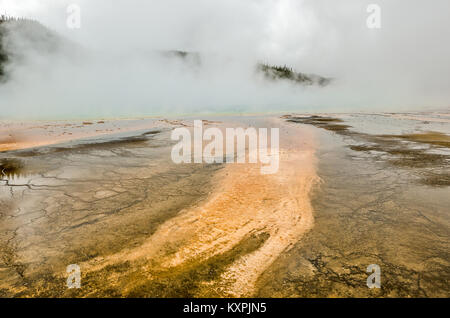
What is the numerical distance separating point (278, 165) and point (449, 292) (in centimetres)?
386

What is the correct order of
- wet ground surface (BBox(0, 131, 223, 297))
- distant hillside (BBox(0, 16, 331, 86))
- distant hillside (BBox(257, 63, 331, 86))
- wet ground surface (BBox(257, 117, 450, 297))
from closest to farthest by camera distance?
wet ground surface (BBox(257, 117, 450, 297)), wet ground surface (BBox(0, 131, 223, 297)), distant hillside (BBox(0, 16, 331, 86)), distant hillside (BBox(257, 63, 331, 86))

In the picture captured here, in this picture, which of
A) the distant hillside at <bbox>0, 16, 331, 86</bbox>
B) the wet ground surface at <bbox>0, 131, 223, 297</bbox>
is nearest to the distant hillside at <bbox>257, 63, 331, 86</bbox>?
the distant hillside at <bbox>0, 16, 331, 86</bbox>

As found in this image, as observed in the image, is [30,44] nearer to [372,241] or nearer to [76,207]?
[76,207]

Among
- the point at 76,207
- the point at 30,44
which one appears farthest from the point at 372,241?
the point at 30,44

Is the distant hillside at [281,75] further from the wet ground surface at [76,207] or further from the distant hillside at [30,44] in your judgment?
the wet ground surface at [76,207]

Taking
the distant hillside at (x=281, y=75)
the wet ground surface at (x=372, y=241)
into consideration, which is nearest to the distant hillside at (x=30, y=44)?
the distant hillside at (x=281, y=75)

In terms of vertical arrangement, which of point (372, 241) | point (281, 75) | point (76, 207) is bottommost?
point (372, 241)

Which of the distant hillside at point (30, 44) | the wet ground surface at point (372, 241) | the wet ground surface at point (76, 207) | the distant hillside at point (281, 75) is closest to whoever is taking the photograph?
the wet ground surface at point (372, 241)

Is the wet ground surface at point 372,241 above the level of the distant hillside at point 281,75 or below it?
below

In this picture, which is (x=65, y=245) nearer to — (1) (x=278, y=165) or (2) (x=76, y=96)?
(1) (x=278, y=165)

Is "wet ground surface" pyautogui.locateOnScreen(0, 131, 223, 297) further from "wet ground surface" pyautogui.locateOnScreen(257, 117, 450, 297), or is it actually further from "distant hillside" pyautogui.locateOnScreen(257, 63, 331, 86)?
"distant hillside" pyautogui.locateOnScreen(257, 63, 331, 86)
